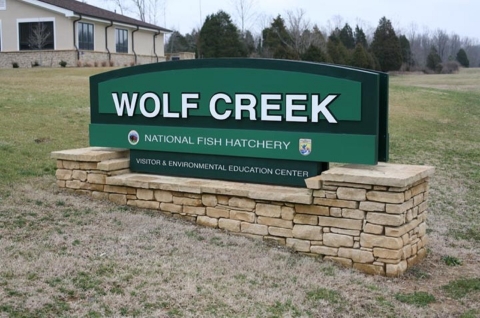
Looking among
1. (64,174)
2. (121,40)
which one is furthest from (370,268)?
(121,40)

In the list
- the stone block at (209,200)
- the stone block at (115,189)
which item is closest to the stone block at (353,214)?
the stone block at (209,200)

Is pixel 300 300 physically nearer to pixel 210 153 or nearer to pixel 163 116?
pixel 210 153

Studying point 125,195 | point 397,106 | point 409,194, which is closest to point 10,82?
point 397,106

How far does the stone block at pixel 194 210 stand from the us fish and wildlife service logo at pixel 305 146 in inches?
57.2

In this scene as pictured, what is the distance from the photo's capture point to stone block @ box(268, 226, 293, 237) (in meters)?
7.15

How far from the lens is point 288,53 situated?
49781mm

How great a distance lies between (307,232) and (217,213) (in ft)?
4.01

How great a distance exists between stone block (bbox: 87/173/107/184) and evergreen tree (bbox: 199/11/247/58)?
41979 millimetres

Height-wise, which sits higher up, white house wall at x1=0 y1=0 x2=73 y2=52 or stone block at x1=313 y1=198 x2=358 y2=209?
white house wall at x1=0 y1=0 x2=73 y2=52

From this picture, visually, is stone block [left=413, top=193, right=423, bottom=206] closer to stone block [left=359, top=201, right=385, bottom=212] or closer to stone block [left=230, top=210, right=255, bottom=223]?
stone block [left=359, top=201, right=385, bottom=212]

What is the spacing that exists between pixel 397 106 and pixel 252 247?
754 inches

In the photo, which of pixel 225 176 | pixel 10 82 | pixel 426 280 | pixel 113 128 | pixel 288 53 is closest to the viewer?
pixel 426 280

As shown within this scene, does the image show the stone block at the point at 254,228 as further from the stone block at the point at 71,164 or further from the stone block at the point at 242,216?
the stone block at the point at 71,164

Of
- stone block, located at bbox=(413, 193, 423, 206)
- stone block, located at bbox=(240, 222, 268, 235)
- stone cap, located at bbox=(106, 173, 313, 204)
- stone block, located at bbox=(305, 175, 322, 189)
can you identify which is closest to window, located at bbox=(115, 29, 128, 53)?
stone cap, located at bbox=(106, 173, 313, 204)
